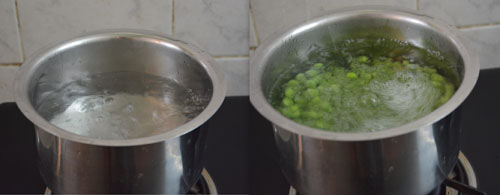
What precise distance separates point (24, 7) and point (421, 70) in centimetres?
83

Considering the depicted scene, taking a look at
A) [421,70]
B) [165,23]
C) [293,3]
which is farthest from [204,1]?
[421,70]

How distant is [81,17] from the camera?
124 cm

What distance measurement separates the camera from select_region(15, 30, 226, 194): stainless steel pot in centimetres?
83

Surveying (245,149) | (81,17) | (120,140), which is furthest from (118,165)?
(81,17)

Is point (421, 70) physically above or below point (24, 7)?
below

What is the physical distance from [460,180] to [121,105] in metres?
0.66

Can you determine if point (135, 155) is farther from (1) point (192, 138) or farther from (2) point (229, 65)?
(2) point (229, 65)

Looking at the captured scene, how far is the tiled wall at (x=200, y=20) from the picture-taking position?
1237mm

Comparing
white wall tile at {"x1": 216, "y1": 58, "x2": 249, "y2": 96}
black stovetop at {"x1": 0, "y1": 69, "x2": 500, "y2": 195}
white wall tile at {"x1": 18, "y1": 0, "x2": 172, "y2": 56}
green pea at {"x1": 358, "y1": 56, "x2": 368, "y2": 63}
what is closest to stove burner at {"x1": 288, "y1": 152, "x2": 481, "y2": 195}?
black stovetop at {"x1": 0, "y1": 69, "x2": 500, "y2": 195}

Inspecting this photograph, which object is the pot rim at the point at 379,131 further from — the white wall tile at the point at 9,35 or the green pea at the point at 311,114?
the white wall tile at the point at 9,35

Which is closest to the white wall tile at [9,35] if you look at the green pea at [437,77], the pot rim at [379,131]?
the pot rim at [379,131]

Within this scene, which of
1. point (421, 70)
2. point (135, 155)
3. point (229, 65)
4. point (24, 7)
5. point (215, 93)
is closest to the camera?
point (135, 155)

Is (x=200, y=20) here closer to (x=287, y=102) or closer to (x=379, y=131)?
(x=287, y=102)

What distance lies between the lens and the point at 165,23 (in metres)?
1.27
